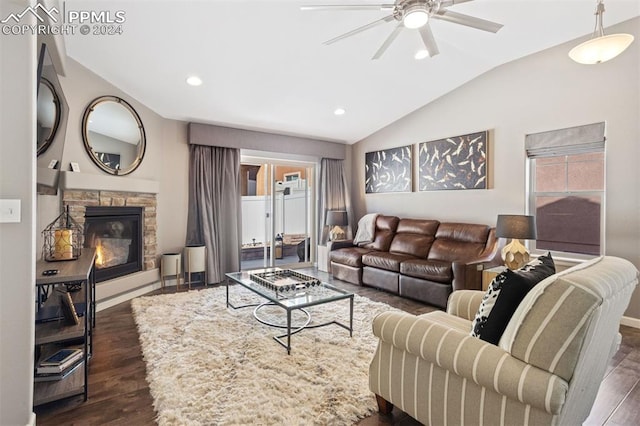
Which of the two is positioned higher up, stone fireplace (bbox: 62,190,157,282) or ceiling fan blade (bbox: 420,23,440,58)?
ceiling fan blade (bbox: 420,23,440,58)

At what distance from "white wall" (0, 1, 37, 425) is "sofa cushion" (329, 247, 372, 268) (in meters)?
3.69

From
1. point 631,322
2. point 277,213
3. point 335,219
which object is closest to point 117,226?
point 277,213

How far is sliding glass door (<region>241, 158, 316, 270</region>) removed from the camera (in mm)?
5621

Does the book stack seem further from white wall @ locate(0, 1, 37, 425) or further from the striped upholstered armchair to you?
the striped upholstered armchair

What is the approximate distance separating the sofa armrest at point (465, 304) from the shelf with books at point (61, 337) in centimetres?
A: 233

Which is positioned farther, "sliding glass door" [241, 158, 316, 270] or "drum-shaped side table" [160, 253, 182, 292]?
"sliding glass door" [241, 158, 316, 270]

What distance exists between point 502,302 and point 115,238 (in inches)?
167

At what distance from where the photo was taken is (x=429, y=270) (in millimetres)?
3711

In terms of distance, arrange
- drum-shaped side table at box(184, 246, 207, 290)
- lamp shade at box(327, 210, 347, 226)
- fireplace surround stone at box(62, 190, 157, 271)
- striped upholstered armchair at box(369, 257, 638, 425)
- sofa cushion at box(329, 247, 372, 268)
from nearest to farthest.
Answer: striped upholstered armchair at box(369, 257, 638, 425) < fireplace surround stone at box(62, 190, 157, 271) < drum-shaped side table at box(184, 246, 207, 290) < sofa cushion at box(329, 247, 372, 268) < lamp shade at box(327, 210, 347, 226)

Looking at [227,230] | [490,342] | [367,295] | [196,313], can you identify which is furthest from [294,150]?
[490,342]

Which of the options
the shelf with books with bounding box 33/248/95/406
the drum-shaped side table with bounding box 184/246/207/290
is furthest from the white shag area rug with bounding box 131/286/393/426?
the drum-shaped side table with bounding box 184/246/207/290

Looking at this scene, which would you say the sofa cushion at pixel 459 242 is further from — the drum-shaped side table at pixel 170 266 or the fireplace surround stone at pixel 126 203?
the fireplace surround stone at pixel 126 203

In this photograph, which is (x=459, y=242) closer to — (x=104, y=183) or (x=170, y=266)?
(x=170, y=266)

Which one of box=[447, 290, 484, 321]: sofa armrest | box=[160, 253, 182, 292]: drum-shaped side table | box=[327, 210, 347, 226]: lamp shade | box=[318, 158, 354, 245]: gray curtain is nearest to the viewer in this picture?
box=[447, 290, 484, 321]: sofa armrest
